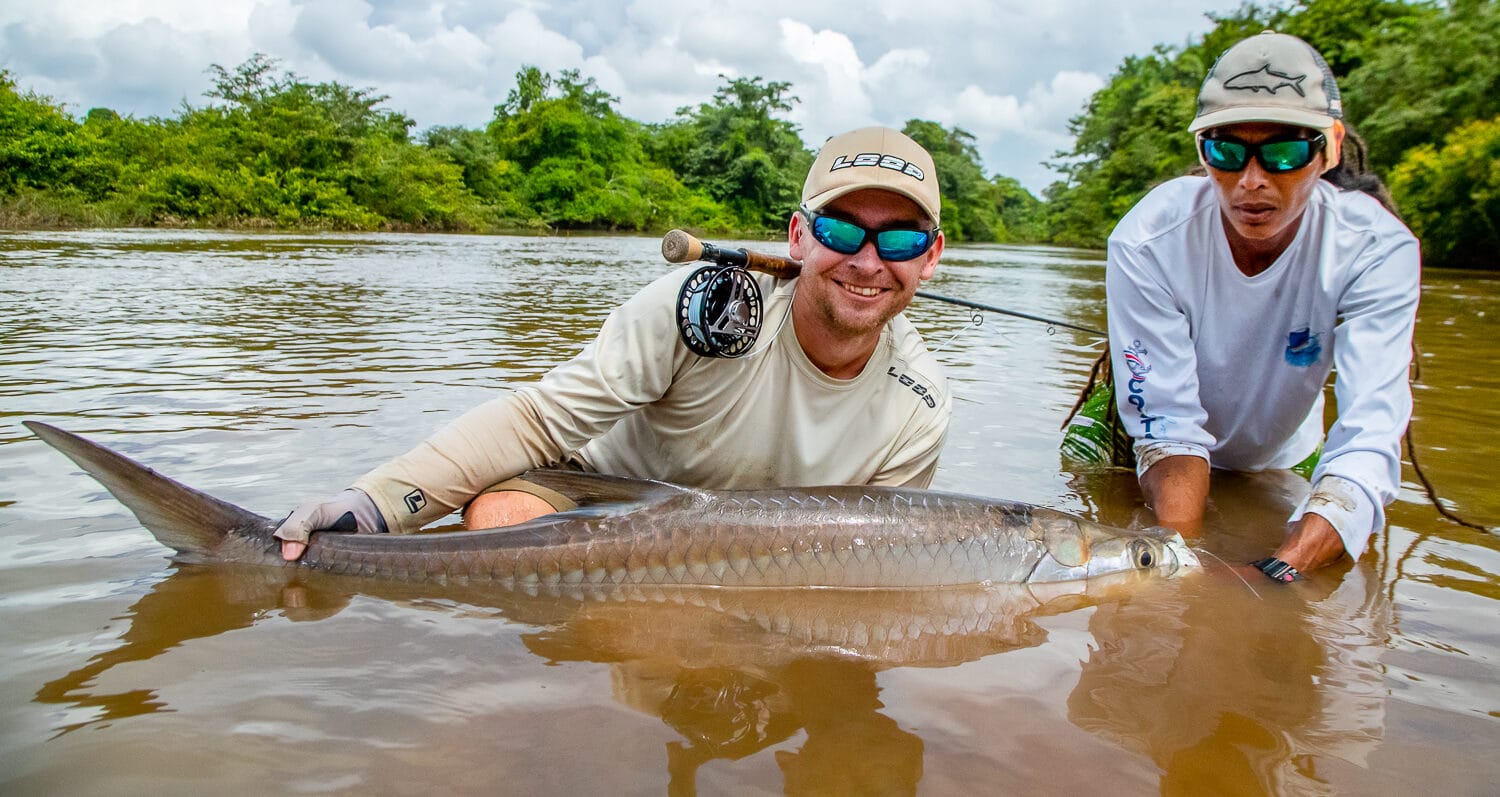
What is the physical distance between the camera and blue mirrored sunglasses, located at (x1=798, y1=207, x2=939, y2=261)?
2.94 meters

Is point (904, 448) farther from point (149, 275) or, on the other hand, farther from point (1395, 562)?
point (149, 275)

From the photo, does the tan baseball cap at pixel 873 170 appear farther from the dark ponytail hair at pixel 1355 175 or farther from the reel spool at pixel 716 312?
the dark ponytail hair at pixel 1355 175

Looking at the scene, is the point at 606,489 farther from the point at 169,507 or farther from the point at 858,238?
the point at 169,507

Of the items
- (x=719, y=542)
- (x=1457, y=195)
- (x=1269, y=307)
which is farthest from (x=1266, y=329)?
(x=1457, y=195)

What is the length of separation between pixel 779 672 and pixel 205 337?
6.99m

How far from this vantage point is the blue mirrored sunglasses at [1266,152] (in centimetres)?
306

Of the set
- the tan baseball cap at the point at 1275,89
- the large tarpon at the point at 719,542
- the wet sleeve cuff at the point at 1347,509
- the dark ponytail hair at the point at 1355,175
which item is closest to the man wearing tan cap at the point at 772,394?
the large tarpon at the point at 719,542

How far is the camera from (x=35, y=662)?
2.15 m

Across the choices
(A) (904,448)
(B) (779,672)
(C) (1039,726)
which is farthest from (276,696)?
(A) (904,448)

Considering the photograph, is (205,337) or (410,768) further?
(205,337)

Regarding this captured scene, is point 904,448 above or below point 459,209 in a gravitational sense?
below

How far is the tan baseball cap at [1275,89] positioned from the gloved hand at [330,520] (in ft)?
9.51

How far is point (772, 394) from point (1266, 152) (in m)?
1.82

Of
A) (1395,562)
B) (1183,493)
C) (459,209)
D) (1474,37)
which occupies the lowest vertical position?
(1395,562)
